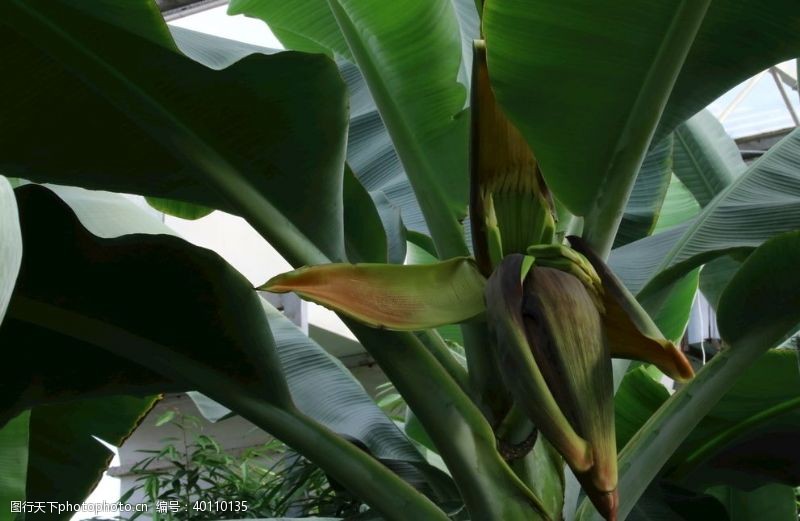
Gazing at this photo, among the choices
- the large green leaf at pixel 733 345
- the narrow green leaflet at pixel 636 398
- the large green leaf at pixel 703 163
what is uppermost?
the large green leaf at pixel 703 163

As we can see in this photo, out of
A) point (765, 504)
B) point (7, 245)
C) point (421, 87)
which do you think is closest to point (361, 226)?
point (421, 87)

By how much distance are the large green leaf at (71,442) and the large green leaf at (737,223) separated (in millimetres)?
718

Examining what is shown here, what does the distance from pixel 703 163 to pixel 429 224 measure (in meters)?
0.66

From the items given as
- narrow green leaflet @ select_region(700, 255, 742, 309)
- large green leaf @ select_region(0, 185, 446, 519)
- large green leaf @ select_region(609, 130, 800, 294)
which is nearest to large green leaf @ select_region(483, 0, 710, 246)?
large green leaf @ select_region(609, 130, 800, 294)

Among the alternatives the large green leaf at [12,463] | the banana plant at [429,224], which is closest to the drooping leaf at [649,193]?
the banana plant at [429,224]

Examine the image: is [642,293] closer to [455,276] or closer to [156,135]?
[455,276]

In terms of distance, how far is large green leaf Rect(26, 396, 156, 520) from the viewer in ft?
4.33

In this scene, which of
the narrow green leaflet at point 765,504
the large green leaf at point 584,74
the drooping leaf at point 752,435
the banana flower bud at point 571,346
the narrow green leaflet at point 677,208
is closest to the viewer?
the banana flower bud at point 571,346

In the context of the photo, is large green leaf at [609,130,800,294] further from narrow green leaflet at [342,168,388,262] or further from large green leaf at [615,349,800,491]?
narrow green leaflet at [342,168,388,262]

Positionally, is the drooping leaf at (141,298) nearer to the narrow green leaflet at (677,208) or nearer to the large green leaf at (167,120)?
the large green leaf at (167,120)

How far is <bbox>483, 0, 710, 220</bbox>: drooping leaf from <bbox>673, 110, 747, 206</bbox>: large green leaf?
636 mm

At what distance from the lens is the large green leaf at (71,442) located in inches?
52.0

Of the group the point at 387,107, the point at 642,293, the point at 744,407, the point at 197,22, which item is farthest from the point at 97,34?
the point at 197,22

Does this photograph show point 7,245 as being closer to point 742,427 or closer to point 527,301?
point 527,301
